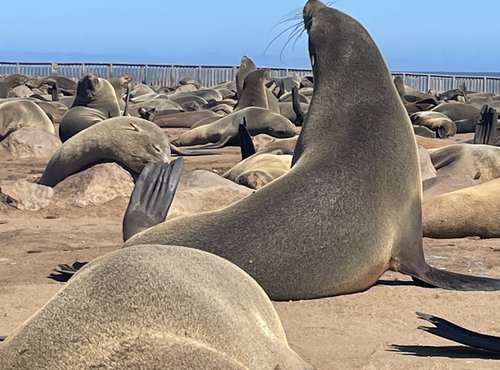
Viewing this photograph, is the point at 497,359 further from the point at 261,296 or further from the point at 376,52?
the point at 376,52

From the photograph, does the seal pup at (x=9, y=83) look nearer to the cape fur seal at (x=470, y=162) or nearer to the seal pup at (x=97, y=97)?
the seal pup at (x=97, y=97)

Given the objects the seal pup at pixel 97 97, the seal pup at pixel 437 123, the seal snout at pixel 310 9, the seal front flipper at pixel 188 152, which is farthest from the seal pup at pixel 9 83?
the seal snout at pixel 310 9

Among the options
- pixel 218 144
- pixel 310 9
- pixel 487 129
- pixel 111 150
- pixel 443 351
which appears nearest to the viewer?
pixel 443 351

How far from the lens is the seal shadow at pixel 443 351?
367 centimetres

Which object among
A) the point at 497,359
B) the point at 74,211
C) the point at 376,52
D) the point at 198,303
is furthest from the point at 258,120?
the point at 198,303

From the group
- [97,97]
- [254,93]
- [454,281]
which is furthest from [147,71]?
[454,281]

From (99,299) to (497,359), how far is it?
1.73 metres

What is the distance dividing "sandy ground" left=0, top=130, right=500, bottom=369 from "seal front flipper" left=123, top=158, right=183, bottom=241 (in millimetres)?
543

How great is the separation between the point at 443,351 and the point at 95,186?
16.1 ft

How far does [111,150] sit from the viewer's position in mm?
9070

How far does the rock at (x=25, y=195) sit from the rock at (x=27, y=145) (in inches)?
156

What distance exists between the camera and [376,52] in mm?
5742

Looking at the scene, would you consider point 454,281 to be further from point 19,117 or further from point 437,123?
point 437,123

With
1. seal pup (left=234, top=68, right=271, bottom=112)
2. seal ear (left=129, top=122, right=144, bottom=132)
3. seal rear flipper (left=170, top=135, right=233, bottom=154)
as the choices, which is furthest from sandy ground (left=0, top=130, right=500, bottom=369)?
seal pup (left=234, top=68, right=271, bottom=112)
